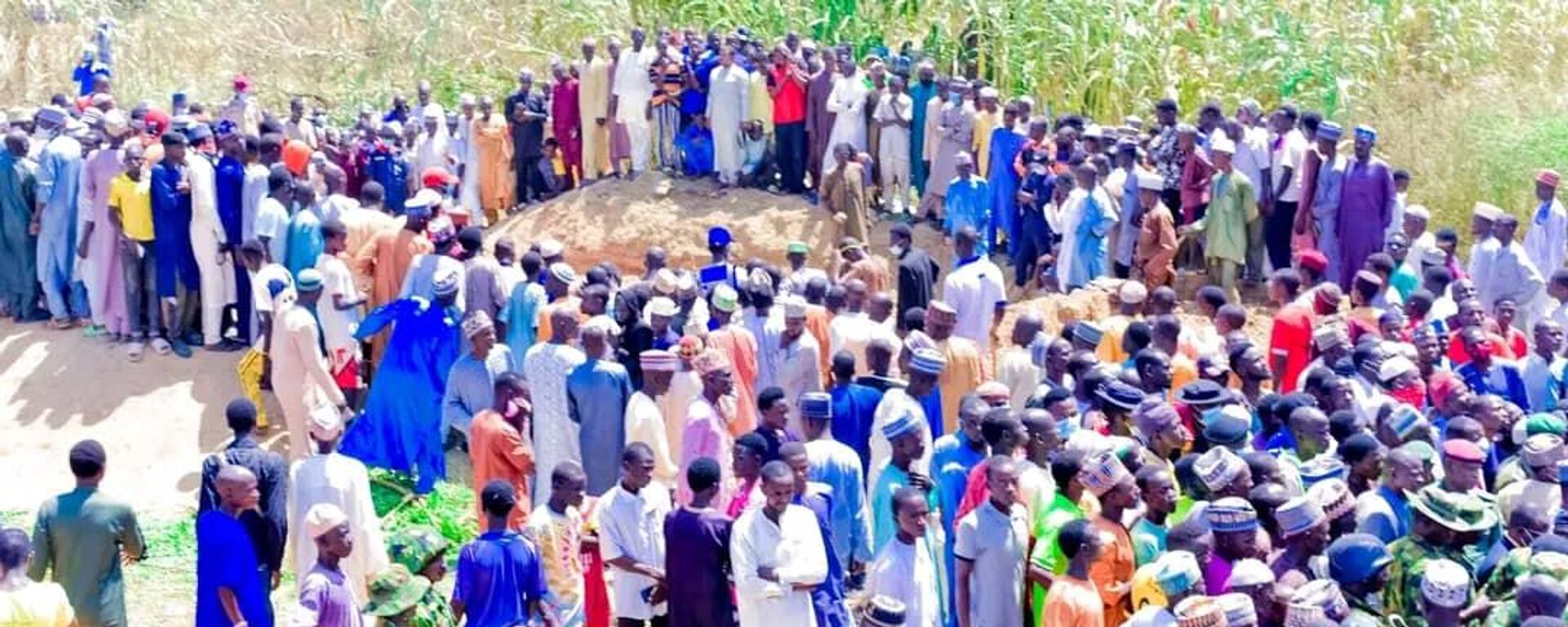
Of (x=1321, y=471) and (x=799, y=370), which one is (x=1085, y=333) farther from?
(x=1321, y=471)

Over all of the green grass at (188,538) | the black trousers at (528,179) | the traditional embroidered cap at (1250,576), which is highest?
the traditional embroidered cap at (1250,576)

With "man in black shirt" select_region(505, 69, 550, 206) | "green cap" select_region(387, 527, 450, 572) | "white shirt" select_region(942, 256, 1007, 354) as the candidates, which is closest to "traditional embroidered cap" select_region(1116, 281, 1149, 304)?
"white shirt" select_region(942, 256, 1007, 354)

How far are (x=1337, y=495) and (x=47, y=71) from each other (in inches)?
739

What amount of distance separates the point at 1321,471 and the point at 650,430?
9.48ft

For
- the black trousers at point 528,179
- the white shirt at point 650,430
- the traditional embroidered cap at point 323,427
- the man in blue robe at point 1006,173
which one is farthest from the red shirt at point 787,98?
the traditional embroidered cap at point 323,427

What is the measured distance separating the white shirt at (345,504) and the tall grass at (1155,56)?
9623 millimetres

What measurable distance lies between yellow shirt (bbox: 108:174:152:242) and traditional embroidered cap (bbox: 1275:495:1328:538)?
7.71 meters

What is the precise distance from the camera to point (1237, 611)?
21.3ft

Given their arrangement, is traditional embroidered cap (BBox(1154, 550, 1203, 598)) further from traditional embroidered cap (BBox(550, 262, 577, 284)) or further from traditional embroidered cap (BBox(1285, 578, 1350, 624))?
traditional embroidered cap (BBox(550, 262, 577, 284))

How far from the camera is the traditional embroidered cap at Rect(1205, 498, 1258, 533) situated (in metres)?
7.23

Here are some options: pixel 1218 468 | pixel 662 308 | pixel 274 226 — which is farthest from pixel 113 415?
pixel 1218 468

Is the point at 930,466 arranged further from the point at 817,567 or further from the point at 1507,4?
the point at 1507,4

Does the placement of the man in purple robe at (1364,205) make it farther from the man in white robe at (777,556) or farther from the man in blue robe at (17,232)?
the man in blue robe at (17,232)

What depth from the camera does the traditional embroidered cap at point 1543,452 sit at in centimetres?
835
